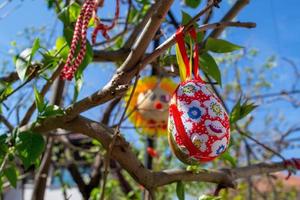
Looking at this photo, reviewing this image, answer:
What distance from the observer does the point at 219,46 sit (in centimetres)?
76

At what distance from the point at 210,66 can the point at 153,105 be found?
105 centimetres

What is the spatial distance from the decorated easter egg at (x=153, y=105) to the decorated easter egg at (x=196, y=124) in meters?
0.95

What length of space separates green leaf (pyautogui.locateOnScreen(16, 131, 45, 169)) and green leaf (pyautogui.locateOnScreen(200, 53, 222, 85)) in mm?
270

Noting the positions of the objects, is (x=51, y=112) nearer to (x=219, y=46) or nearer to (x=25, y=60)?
(x=25, y=60)

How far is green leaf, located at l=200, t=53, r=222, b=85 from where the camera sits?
764 mm

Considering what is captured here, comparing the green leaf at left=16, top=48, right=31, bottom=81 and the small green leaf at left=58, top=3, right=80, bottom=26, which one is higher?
the small green leaf at left=58, top=3, right=80, bottom=26

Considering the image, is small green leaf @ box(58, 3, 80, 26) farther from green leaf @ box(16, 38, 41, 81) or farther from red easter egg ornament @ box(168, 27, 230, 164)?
red easter egg ornament @ box(168, 27, 230, 164)

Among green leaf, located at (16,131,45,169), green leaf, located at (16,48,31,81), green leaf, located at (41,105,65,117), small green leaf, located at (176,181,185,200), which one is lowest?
small green leaf, located at (176,181,185,200)

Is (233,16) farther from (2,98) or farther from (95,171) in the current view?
(95,171)

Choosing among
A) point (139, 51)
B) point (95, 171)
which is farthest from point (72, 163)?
point (139, 51)

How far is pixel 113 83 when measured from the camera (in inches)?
25.9

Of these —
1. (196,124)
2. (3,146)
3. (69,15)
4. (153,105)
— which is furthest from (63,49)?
(153,105)

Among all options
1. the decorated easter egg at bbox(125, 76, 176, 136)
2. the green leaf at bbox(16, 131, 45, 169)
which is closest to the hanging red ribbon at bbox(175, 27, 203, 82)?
the green leaf at bbox(16, 131, 45, 169)

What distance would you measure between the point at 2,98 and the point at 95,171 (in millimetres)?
1182
